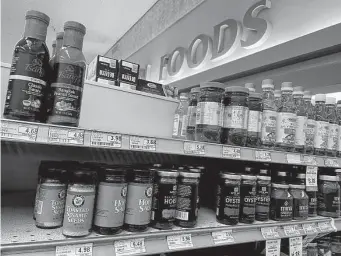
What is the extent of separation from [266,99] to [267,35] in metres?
1.51

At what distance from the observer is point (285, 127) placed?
1.46 m

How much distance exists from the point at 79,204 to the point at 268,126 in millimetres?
952

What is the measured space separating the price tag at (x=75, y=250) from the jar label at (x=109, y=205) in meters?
0.09

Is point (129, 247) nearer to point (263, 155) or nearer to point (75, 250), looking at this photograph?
point (75, 250)

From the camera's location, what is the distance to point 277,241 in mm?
1366

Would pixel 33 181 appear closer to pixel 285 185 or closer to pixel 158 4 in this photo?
pixel 285 185

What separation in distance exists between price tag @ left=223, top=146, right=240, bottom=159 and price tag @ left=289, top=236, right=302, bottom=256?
54 centimetres

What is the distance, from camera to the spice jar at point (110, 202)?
0.97 m

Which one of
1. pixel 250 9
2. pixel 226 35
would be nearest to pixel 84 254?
pixel 250 9

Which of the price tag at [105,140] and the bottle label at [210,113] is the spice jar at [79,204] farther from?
the bottle label at [210,113]

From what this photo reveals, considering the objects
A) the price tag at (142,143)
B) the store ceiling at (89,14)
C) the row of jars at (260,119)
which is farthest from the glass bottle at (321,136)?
the store ceiling at (89,14)

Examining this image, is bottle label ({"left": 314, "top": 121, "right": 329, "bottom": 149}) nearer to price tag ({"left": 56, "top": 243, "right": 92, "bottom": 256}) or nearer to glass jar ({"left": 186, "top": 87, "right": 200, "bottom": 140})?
glass jar ({"left": 186, "top": 87, "right": 200, "bottom": 140})

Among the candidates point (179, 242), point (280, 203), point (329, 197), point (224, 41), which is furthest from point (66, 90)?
point (224, 41)

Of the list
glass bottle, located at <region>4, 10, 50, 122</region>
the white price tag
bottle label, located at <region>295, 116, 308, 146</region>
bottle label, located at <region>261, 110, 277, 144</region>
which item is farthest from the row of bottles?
bottle label, located at <region>295, 116, 308, 146</region>
